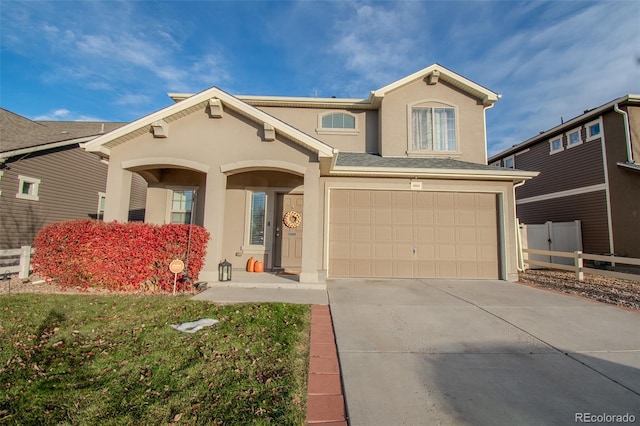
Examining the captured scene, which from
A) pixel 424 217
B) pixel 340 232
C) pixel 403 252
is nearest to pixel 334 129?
pixel 340 232

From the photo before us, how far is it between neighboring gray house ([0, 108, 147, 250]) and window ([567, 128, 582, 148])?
21222mm

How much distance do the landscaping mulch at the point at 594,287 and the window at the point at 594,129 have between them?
6438 mm

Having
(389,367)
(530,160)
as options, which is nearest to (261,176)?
(389,367)

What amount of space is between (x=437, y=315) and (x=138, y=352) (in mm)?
4270

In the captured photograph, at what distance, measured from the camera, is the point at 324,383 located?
253cm

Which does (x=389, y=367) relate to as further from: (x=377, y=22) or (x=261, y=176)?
(x=377, y=22)

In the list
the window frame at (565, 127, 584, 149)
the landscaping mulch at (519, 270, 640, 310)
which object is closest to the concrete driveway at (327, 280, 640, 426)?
the landscaping mulch at (519, 270, 640, 310)

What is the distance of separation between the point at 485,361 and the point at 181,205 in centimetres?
844

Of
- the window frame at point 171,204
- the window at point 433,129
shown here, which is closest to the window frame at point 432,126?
the window at point 433,129

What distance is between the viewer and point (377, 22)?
873 centimetres

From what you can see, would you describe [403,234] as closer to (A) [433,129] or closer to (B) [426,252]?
(B) [426,252]

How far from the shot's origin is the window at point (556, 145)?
525 inches

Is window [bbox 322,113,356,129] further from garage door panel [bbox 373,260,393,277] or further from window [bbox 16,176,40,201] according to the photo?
window [bbox 16,176,40,201]

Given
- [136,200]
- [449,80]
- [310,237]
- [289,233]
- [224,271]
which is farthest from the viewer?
[136,200]
